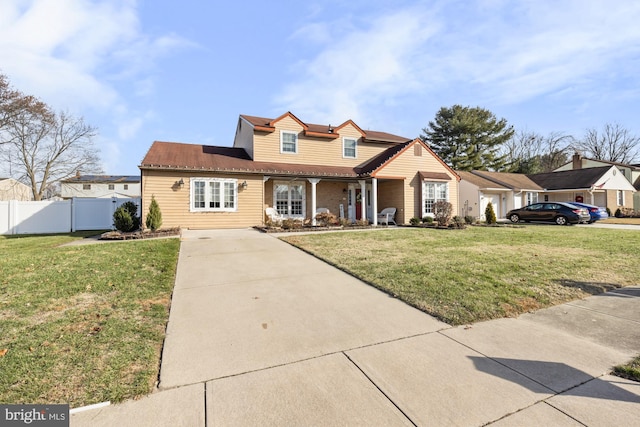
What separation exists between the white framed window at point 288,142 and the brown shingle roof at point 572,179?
2710 cm

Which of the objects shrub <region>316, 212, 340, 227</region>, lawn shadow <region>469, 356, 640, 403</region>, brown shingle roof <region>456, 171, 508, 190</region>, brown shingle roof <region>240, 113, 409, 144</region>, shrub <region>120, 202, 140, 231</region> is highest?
brown shingle roof <region>240, 113, 409, 144</region>

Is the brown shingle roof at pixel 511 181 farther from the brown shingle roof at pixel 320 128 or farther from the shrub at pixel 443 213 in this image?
the shrub at pixel 443 213

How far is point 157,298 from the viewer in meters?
4.63

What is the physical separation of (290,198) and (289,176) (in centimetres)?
177

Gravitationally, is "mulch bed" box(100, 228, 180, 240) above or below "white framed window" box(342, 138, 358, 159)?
below

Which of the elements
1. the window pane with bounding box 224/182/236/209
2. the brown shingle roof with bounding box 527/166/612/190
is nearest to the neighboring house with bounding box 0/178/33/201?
the window pane with bounding box 224/182/236/209

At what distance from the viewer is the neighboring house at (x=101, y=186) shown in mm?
41000

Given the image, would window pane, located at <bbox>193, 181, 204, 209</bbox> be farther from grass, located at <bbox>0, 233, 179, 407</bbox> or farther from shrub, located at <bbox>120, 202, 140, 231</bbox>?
grass, located at <bbox>0, 233, 179, 407</bbox>

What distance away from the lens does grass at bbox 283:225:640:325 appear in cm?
449

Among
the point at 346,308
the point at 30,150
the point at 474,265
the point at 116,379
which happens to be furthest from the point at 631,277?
the point at 30,150

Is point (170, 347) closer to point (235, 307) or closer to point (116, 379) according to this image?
point (116, 379)

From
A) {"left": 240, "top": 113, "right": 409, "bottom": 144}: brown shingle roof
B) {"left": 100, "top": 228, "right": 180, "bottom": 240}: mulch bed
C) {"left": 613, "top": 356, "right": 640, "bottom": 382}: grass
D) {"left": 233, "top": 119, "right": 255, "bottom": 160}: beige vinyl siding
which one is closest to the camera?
{"left": 613, "top": 356, "right": 640, "bottom": 382}: grass

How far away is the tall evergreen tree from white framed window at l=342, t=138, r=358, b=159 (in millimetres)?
23699

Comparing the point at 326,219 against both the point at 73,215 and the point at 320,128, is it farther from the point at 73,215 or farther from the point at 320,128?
the point at 73,215
